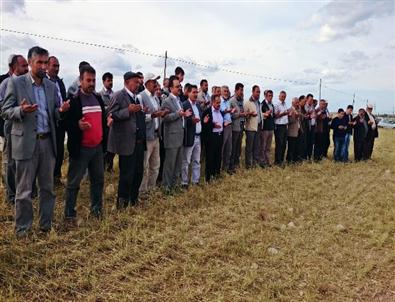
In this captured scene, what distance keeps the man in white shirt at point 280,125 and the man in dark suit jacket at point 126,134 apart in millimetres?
5296

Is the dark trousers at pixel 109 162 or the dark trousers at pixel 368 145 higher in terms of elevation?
the dark trousers at pixel 368 145

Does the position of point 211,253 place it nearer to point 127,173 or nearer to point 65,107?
point 127,173

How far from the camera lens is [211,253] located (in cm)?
452

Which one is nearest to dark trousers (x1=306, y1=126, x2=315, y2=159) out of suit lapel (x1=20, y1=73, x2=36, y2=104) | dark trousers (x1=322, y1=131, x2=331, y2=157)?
dark trousers (x1=322, y1=131, x2=331, y2=157)

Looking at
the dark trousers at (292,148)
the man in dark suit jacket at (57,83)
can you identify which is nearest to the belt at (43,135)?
the man in dark suit jacket at (57,83)

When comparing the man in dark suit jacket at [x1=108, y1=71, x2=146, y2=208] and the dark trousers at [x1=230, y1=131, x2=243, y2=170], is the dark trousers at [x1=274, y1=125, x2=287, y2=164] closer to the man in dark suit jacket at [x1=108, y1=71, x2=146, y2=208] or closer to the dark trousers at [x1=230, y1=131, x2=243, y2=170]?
the dark trousers at [x1=230, y1=131, x2=243, y2=170]

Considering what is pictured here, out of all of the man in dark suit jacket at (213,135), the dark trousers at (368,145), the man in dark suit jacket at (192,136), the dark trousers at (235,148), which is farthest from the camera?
the dark trousers at (368,145)

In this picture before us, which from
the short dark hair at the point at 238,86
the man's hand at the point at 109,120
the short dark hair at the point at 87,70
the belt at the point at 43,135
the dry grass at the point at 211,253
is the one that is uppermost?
the short dark hair at the point at 238,86

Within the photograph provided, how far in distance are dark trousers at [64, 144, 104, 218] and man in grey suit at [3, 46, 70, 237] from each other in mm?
378

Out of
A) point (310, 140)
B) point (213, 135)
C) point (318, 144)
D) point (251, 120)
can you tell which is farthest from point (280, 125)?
point (213, 135)

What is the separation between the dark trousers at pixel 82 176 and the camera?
5.23 m

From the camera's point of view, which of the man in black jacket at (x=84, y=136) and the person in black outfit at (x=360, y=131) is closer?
the man in black jacket at (x=84, y=136)

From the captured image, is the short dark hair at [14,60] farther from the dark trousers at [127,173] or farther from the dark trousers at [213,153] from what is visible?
the dark trousers at [213,153]

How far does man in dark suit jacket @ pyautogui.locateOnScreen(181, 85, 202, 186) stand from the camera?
24.4ft
